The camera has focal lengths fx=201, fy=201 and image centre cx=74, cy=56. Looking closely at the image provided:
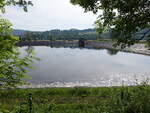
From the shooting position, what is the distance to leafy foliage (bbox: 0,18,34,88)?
4648mm

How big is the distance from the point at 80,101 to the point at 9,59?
1362cm

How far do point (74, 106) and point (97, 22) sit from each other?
8052 mm

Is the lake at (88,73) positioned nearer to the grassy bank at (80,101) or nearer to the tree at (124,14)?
the grassy bank at (80,101)

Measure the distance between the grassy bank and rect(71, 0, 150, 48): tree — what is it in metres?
2.99

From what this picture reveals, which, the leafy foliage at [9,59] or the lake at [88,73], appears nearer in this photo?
the leafy foliage at [9,59]

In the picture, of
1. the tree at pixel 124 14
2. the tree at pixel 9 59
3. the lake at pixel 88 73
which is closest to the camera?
the tree at pixel 9 59

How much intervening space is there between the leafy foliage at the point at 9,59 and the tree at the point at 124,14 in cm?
497

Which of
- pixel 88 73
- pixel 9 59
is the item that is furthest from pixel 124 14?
pixel 88 73

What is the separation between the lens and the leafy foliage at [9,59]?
465 cm

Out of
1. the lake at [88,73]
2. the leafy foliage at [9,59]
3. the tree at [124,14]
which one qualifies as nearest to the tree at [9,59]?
the leafy foliage at [9,59]

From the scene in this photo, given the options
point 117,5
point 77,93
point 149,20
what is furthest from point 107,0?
point 77,93

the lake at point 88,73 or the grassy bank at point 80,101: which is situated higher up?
the grassy bank at point 80,101

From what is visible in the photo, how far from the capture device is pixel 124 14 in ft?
29.6

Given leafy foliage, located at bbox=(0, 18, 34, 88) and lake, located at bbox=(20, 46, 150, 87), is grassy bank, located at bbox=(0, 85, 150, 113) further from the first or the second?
lake, located at bbox=(20, 46, 150, 87)
